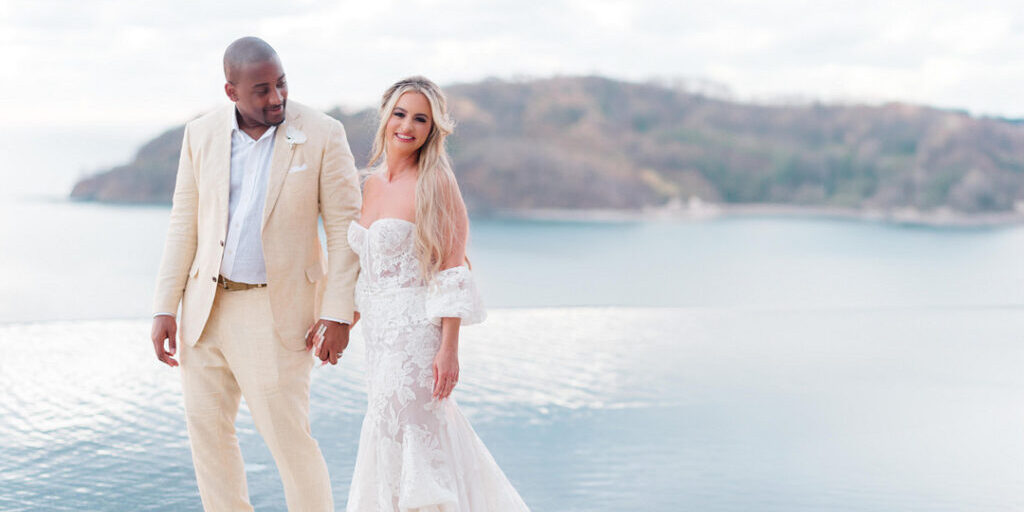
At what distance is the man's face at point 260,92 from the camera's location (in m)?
1.96

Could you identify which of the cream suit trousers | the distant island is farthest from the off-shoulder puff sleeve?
the distant island

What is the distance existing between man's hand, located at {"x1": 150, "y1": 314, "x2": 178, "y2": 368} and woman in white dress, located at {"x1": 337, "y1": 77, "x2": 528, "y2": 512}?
43 cm

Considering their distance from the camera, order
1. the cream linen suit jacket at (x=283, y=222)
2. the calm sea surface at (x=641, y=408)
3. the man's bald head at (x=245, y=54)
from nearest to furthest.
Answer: the man's bald head at (x=245, y=54) < the cream linen suit jacket at (x=283, y=222) < the calm sea surface at (x=641, y=408)

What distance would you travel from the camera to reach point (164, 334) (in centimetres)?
208

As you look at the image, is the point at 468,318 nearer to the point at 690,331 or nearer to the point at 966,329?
the point at 690,331

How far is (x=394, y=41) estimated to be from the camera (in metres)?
15.5

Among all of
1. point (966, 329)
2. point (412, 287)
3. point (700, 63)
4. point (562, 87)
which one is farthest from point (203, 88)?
point (412, 287)

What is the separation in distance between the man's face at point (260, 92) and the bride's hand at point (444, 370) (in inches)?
24.7

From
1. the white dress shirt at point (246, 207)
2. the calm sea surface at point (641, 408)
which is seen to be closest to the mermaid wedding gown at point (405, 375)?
the white dress shirt at point (246, 207)

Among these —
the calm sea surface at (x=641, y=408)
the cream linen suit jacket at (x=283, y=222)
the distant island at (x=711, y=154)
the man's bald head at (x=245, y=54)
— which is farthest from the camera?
the distant island at (x=711, y=154)

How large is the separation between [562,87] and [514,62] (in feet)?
7.83

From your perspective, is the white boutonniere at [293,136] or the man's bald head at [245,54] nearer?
the man's bald head at [245,54]

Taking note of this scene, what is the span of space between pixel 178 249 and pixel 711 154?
69.8 ft

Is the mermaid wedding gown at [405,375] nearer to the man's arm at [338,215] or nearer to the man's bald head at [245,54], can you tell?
the man's arm at [338,215]
